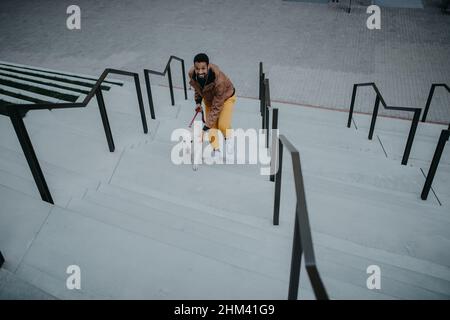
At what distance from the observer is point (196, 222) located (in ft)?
9.12

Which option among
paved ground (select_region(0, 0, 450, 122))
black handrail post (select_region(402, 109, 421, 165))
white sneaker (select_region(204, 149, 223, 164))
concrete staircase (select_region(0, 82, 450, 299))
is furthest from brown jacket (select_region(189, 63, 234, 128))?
paved ground (select_region(0, 0, 450, 122))

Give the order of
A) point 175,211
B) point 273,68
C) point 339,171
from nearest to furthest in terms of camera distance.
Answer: point 175,211, point 339,171, point 273,68

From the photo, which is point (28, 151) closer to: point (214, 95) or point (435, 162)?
point (214, 95)

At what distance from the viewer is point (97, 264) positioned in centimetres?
238

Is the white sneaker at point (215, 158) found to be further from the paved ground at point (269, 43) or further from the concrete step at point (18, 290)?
the paved ground at point (269, 43)

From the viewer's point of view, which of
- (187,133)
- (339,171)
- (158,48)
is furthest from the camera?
(158,48)

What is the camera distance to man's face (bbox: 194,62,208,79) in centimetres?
324

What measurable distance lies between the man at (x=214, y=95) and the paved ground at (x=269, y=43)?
2.60 meters

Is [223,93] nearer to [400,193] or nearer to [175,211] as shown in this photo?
[175,211]

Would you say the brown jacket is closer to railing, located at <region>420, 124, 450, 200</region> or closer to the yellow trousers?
the yellow trousers

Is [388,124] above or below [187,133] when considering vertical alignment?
below

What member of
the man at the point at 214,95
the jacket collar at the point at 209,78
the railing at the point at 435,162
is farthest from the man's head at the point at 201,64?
the railing at the point at 435,162

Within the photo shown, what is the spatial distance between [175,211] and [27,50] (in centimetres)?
751
